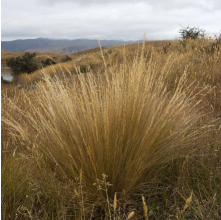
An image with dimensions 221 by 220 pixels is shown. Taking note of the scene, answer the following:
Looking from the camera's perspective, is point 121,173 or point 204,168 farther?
point 204,168

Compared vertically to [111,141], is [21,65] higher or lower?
higher

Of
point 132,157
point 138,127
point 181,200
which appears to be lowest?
point 181,200

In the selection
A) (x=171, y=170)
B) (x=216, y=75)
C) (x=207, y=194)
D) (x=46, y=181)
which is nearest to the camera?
(x=46, y=181)

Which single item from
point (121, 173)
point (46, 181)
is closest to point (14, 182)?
point (46, 181)

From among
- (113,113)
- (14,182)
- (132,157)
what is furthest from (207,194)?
(14,182)

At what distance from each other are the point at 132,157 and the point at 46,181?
58 centimetres

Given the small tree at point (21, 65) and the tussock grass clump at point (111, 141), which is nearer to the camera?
the tussock grass clump at point (111, 141)

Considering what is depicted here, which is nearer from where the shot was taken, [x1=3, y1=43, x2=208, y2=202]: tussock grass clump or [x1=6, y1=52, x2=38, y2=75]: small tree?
[x1=3, y1=43, x2=208, y2=202]: tussock grass clump

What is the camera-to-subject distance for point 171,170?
2.17 meters

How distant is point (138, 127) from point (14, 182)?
885mm

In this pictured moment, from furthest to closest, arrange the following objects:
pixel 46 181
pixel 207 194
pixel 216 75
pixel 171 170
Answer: pixel 216 75 < pixel 171 170 < pixel 207 194 < pixel 46 181

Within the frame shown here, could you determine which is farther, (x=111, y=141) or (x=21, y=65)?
(x=21, y=65)

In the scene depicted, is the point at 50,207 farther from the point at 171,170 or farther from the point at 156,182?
the point at 171,170

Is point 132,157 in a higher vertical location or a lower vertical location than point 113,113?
lower
